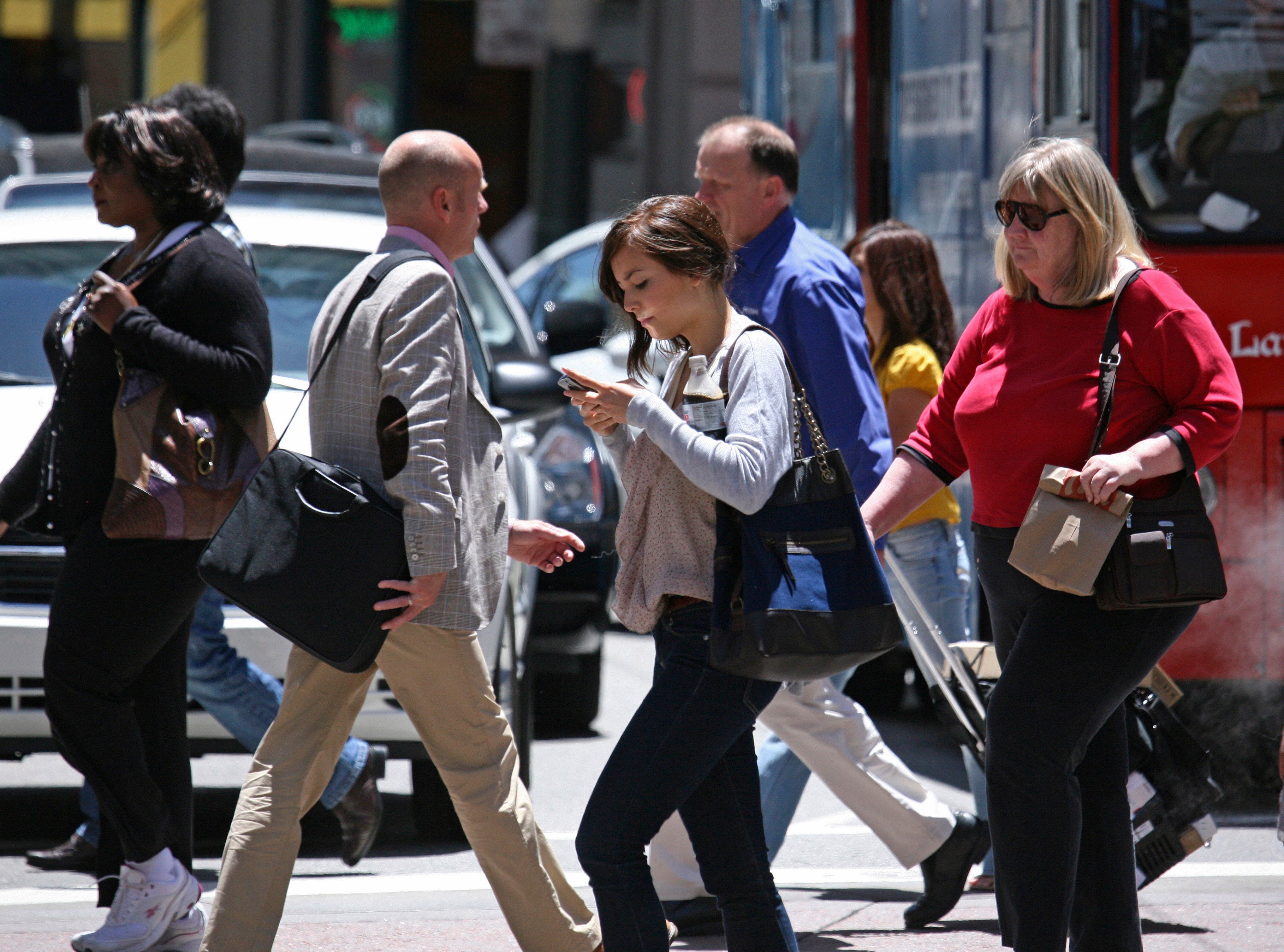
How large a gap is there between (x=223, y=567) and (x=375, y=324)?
1.87 ft

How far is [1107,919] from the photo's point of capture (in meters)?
3.75

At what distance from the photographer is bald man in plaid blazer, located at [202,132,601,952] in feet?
12.2

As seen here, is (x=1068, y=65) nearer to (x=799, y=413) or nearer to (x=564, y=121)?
(x=799, y=413)

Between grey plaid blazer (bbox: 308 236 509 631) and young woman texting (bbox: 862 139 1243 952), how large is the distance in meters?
1.01

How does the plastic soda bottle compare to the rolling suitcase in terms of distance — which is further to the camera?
the rolling suitcase

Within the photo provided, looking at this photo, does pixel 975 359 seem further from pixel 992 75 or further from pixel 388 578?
pixel 992 75

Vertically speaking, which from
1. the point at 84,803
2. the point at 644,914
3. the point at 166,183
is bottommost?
the point at 84,803

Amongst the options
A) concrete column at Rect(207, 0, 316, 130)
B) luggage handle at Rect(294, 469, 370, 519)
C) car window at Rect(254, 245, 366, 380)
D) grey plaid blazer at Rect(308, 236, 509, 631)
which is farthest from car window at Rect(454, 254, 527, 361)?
concrete column at Rect(207, 0, 316, 130)

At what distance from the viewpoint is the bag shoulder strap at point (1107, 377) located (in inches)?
142

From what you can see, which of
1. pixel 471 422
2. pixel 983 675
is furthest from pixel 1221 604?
pixel 471 422

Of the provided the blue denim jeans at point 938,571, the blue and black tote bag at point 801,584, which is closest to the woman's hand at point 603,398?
the blue and black tote bag at point 801,584

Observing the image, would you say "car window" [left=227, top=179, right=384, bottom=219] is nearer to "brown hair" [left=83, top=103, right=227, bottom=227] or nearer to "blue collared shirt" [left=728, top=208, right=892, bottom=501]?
"brown hair" [left=83, top=103, right=227, bottom=227]

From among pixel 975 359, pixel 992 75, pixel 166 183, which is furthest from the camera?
pixel 992 75

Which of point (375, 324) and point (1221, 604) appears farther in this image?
point (1221, 604)
